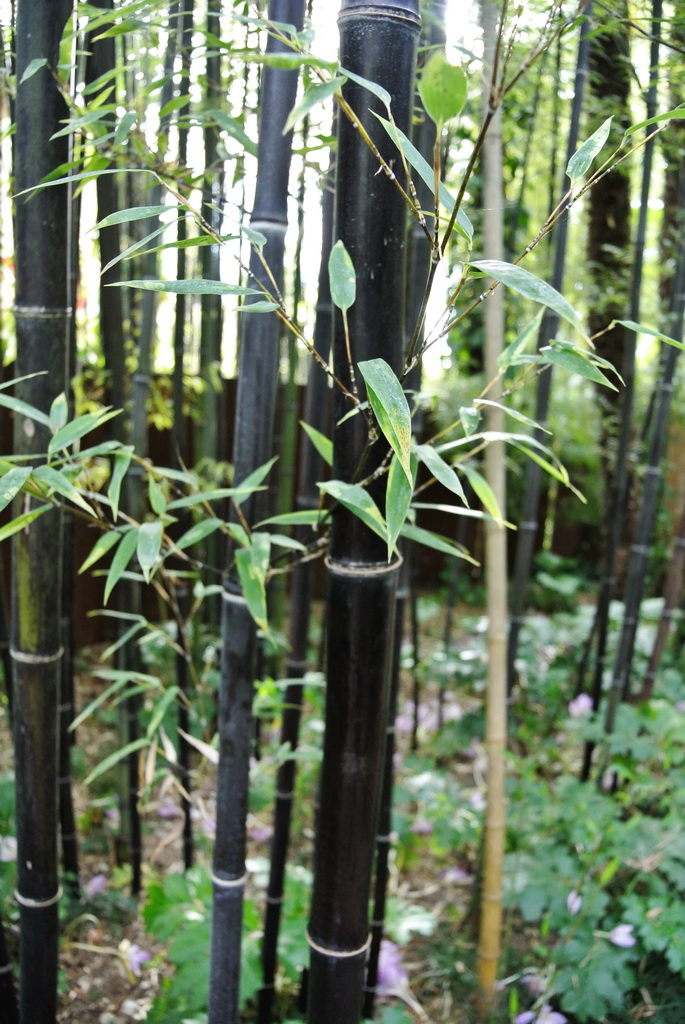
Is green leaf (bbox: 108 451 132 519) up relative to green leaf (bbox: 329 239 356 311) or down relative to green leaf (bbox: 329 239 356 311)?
down

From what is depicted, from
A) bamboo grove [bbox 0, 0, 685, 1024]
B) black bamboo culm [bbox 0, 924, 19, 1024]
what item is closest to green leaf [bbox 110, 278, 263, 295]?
bamboo grove [bbox 0, 0, 685, 1024]

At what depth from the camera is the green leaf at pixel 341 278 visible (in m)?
0.65

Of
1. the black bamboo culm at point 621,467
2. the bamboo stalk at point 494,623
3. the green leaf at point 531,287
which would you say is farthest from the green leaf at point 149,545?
the black bamboo culm at point 621,467

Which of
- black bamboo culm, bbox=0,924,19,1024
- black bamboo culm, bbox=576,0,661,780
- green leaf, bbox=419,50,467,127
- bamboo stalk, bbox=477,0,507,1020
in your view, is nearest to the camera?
green leaf, bbox=419,50,467,127

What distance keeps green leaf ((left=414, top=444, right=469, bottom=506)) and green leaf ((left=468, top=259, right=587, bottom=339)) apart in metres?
0.13

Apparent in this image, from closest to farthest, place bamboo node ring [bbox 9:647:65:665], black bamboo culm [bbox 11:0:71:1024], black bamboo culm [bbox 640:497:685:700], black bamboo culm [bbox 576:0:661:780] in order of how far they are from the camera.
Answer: black bamboo culm [bbox 11:0:71:1024], bamboo node ring [bbox 9:647:65:665], black bamboo culm [bbox 576:0:661:780], black bamboo culm [bbox 640:497:685:700]

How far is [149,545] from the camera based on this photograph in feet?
2.42

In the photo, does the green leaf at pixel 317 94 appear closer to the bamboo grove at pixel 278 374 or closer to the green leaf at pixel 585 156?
the bamboo grove at pixel 278 374

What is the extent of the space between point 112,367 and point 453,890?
138cm

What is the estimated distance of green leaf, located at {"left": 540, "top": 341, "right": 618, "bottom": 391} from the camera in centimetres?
64

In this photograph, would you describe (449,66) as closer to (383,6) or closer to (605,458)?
(383,6)

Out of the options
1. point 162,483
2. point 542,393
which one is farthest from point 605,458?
point 162,483

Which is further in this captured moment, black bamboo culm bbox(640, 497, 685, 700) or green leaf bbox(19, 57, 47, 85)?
black bamboo culm bbox(640, 497, 685, 700)

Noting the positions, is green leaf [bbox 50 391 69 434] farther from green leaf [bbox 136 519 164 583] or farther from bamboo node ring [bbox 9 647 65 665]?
bamboo node ring [bbox 9 647 65 665]
